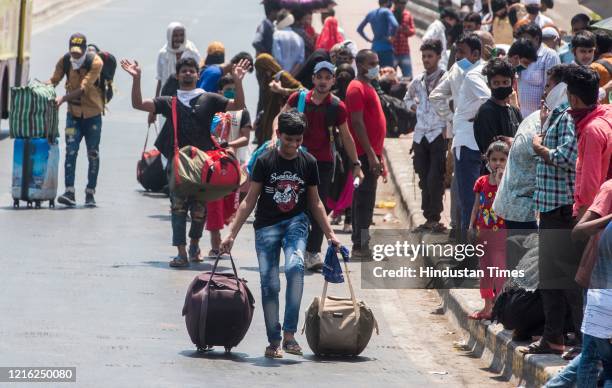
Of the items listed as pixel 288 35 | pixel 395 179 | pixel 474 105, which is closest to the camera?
pixel 474 105

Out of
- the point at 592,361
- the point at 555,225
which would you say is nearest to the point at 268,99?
the point at 555,225

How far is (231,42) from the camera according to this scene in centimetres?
3653

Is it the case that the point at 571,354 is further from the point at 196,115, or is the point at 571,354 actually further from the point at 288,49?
the point at 288,49

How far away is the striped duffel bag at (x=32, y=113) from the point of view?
646 inches

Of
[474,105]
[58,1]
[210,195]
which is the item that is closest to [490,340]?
[474,105]

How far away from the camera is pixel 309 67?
15164 millimetres

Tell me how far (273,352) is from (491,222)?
1.76 meters

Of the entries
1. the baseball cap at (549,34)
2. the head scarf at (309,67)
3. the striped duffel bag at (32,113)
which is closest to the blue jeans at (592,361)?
the head scarf at (309,67)

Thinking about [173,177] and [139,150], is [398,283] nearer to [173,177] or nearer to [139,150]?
[173,177]

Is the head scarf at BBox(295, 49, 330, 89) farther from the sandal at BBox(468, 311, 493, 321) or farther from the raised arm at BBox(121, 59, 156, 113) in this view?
the sandal at BBox(468, 311, 493, 321)

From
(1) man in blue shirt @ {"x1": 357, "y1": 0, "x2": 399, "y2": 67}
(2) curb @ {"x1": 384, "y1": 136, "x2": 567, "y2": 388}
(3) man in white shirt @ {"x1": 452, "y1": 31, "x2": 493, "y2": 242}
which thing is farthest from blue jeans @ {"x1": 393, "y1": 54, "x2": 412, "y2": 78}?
(3) man in white shirt @ {"x1": 452, "y1": 31, "x2": 493, "y2": 242}

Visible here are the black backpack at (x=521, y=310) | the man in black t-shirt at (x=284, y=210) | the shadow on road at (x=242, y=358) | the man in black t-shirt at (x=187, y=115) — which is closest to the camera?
the black backpack at (x=521, y=310)

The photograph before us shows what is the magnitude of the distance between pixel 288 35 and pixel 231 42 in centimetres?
1526

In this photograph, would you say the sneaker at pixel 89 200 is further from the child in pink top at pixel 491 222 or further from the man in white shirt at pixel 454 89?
the child in pink top at pixel 491 222
